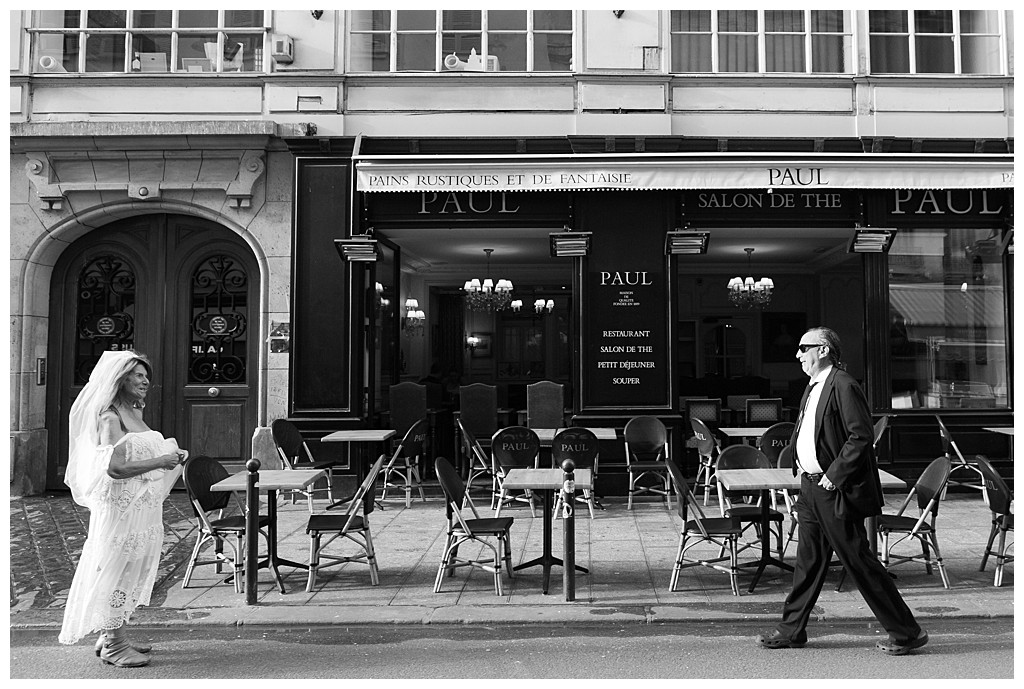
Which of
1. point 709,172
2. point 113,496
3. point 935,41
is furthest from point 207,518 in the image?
point 935,41

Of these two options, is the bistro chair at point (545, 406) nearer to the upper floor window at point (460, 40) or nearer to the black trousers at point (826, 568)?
the upper floor window at point (460, 40)

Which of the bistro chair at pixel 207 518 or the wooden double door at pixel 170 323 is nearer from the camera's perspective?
the bistro chair at pixel 207 518

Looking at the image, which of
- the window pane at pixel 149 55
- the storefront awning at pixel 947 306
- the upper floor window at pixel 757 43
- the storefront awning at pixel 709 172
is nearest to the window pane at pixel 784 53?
the upper floor window at pixel 757 43

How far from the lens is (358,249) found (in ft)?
33.3

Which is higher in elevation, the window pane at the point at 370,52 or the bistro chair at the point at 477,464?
the window pane at the point at 370,52

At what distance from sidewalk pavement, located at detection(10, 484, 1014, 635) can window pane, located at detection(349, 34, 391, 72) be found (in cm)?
554

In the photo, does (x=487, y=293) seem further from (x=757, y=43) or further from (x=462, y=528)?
(x=462, y=528)

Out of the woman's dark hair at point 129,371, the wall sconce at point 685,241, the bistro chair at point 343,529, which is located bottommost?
the bistro chair at point 343,529

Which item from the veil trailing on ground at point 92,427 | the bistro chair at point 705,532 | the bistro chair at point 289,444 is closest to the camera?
the veil trailing on ground at point 92,427

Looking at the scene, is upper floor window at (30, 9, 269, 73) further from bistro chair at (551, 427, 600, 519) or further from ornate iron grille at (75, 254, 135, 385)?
bistro chair at (551, 427, 600, 519)

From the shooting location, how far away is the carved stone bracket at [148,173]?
33.7ft

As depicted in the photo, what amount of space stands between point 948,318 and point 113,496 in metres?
9.64

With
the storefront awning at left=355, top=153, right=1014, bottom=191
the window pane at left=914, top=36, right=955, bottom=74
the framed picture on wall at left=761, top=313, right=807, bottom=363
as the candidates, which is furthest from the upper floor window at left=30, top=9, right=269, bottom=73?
the framed picture on wall at left=761, top=313, right=807, bottom=363

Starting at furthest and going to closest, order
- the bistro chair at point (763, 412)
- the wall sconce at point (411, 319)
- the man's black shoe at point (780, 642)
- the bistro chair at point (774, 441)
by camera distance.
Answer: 1. the wall sconce at point (411, 319)
2. the bistro chair at point (763, 412)
3. the bistro chair at point (774, 441)
4. the man's black shoe at point (780, 642)
